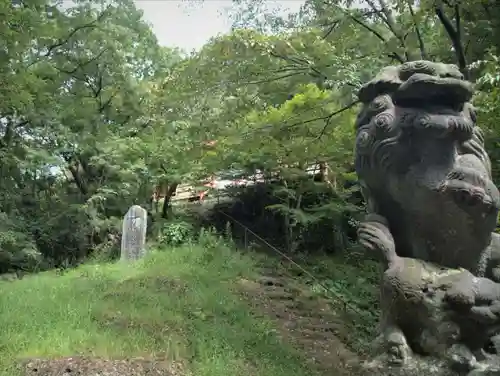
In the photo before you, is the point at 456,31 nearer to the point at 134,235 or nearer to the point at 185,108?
the point at 185,108

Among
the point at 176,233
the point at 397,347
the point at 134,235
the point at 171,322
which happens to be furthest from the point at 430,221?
the point at 176,233

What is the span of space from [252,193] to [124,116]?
373 centimetres

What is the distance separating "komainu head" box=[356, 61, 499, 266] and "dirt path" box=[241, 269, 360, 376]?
304cm

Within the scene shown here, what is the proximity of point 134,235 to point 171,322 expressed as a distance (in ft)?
12.0

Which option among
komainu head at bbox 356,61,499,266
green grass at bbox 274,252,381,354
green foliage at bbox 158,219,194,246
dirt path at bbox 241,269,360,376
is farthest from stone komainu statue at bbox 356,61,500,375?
green foliage at bbox 158,219,194,246

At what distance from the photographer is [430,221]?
10.3 feet

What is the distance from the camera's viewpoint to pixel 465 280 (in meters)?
2.96

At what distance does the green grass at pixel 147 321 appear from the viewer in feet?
19.0

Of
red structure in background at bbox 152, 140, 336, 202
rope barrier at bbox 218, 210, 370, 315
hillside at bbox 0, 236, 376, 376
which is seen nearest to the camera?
hillside at bbox 0, 236, 376, 376

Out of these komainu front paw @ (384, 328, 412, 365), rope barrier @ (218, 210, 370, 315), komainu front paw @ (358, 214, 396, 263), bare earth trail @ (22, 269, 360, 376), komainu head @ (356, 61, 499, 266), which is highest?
komainu head @ (356, 61, 499, 266)

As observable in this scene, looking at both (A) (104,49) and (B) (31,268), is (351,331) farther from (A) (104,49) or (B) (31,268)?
(A) (104,49)

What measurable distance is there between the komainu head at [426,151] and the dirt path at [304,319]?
3044 mm

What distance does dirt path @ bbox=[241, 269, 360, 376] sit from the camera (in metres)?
6.52

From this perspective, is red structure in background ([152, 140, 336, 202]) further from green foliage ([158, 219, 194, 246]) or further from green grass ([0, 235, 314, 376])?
green grass ([0, 235, 314, 376])
